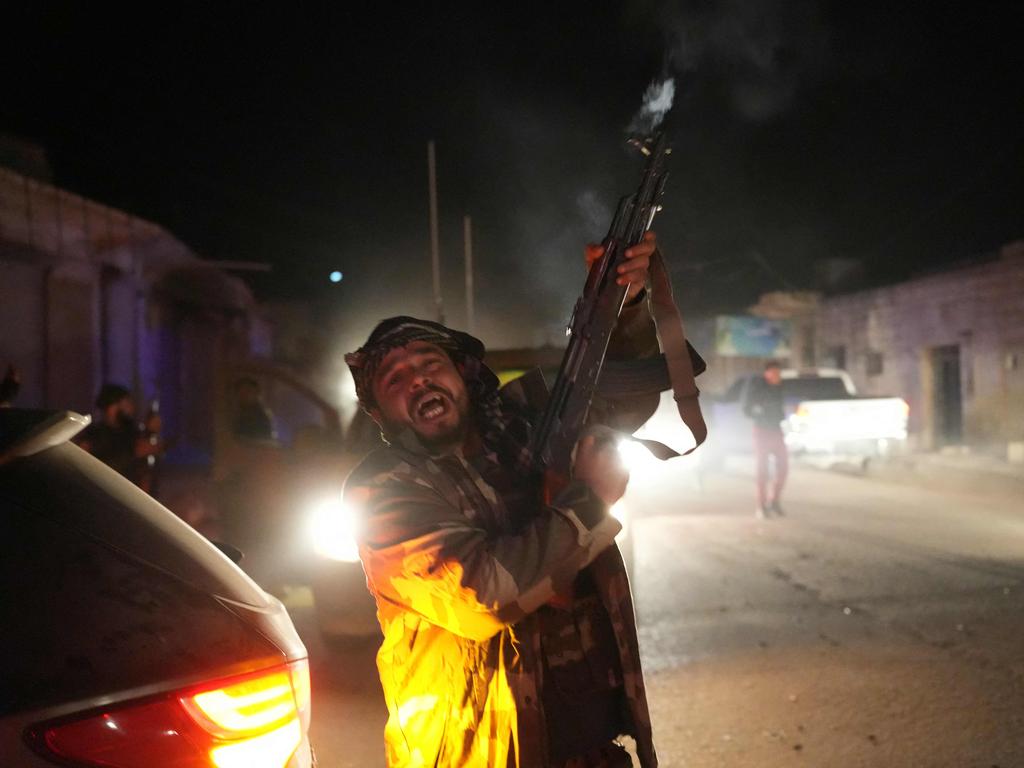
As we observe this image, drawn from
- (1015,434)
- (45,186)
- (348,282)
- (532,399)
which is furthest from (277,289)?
(532,399)

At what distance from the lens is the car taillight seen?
53.9 inches

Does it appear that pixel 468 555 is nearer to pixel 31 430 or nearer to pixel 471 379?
pixel 471 379

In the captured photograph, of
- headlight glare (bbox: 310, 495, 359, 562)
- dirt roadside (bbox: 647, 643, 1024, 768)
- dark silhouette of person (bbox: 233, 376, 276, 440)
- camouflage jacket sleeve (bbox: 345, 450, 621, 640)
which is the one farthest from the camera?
dark silhouette of person (bbox: 233, 376, 276, 440)

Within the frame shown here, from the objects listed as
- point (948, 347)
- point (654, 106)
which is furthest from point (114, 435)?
point (948, 347)

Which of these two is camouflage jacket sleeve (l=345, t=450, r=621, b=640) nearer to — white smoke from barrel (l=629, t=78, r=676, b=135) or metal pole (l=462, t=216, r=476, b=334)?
white smoke from barrel (l=629, t=78, r=676, b=135)

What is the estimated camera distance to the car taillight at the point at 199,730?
4.50 feet

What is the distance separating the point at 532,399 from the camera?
7.30ft

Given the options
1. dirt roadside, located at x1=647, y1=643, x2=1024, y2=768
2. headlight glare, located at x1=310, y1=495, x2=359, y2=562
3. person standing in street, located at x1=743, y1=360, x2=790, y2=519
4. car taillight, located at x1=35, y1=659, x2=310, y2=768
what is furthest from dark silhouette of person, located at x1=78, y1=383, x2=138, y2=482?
person standing in street, located at x1=743, y1=360, x2=790, y2=519

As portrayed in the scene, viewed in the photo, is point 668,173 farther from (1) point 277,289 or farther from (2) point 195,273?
(1) point 277,289

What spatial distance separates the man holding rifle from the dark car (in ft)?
0.91

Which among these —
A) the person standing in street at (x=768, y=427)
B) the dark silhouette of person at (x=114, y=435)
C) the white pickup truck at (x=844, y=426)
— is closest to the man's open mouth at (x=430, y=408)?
the dark silhouette of person at (x=114, y=435)

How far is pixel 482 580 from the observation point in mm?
1567

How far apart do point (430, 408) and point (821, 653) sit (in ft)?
12.7

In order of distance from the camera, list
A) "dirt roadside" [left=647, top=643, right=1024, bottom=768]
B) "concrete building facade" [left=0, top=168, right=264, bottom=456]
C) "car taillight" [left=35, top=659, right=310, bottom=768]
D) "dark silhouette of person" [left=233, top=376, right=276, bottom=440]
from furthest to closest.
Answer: "concrete building facade" [left=0, top=168, right=264, bottom=456] → "dark silhouette of person" [left=233, top=376, right=276, bottom=440] → "dirt roadside" [left=647, top=643, right=1024, bottom=768] → "car taillight" [left=35, top=659, right=310, bottom=768]
